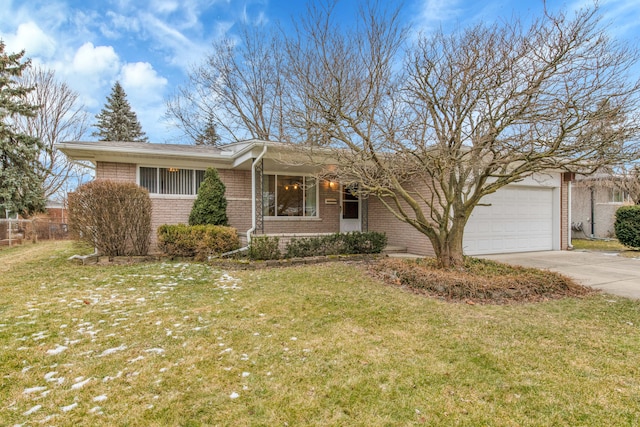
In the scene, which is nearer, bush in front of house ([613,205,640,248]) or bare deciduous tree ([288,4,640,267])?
bare deciduous tree ([288,4,640,267])

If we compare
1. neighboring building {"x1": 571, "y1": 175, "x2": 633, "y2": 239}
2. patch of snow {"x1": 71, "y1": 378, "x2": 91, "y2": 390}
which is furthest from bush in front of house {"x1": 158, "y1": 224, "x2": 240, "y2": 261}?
neighboring building {"x1": 571, "y1": 175, "x2": 633, "y2": 239}

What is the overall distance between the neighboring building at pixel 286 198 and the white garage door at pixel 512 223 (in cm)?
3

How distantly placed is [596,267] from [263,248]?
25.2ft

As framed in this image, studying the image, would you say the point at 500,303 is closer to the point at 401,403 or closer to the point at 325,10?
the point at 401,403

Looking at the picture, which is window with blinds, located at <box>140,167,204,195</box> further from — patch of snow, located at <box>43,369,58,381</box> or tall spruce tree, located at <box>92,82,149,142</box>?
tall spruce tree, located at <box>92,82,149,142</box>

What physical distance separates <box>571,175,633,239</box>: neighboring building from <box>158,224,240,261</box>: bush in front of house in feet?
52.0

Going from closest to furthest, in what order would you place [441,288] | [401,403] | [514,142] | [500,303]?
[401,403]
[500,303]
[441,288]
[514,142]

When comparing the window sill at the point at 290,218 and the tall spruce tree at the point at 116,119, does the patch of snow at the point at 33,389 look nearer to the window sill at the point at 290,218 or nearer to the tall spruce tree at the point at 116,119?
the window sill at the point at 290,218

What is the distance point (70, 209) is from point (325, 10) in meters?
7.16

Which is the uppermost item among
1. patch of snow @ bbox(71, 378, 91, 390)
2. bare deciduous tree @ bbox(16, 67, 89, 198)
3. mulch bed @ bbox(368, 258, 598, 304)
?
bare deciduous tree @ bbox(16, 67, 89, 198)

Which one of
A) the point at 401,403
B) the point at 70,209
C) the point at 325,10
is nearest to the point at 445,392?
the point at 401,403

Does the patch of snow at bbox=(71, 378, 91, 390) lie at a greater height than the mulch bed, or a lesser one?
lesser

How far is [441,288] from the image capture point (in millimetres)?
5375

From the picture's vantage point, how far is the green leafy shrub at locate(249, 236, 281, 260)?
8117mm
